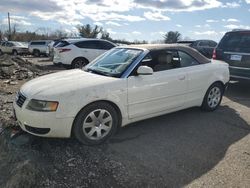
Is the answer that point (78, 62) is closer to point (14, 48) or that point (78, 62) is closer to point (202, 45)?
point (202, 45)

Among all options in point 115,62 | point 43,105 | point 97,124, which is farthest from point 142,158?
point 115,62

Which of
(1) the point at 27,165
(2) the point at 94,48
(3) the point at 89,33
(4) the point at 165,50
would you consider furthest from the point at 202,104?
(3) the point at 89,33

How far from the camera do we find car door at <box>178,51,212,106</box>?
5.86 meters

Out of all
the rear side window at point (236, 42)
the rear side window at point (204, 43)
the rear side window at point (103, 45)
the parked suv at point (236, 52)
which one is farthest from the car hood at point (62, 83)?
the rear side window at point (204, 43)

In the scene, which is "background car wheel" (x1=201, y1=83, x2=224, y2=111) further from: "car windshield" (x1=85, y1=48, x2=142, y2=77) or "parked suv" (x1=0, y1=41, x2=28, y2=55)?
"parked suv" (x1=0, y1=41, x2=28, y2=55)

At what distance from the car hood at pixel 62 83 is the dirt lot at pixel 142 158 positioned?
0.79 metres

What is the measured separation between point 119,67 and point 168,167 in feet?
6.35

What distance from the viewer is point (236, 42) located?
828cm

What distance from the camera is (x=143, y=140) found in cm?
492

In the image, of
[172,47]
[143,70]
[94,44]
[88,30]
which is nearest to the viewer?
[143,70]

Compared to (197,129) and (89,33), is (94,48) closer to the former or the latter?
(197,129)

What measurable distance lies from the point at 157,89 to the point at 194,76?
1079 millimetres

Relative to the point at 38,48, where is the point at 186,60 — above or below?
below

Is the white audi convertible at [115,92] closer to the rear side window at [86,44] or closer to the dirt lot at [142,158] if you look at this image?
the dirt lot at [142,158]
